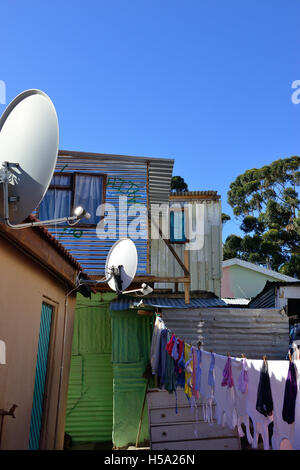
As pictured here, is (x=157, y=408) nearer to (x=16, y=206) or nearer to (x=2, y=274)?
(x=2, y=274)

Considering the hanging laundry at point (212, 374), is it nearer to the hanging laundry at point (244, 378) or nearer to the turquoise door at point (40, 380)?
the hanging laundry at point (244, 378)

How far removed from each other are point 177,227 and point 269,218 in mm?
22608

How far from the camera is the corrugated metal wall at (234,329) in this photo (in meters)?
10.2

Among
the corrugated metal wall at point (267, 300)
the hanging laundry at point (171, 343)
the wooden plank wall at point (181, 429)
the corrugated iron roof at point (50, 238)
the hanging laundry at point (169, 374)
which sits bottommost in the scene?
the wooden plank wall at point (181, 429)

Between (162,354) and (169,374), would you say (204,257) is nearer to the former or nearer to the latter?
(162,354)

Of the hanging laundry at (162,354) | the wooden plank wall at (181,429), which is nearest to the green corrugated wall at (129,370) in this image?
the wooden plank wall at (181,429)

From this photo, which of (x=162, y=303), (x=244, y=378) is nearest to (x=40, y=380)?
(x=244, y=378)

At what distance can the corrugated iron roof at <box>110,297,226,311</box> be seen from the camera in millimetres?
10245

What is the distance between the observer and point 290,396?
4.70 m

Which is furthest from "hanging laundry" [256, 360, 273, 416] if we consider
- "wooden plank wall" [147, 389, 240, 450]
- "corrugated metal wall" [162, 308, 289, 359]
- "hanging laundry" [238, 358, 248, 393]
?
"corrugated metal wall" [162, 308, 289, 359]

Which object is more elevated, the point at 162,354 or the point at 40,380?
the point at 162,354

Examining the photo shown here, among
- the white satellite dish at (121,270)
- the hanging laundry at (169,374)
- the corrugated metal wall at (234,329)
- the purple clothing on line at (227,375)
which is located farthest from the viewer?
the corrugated metal wall at (234,329)

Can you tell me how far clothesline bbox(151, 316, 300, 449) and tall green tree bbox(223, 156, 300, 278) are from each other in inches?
871

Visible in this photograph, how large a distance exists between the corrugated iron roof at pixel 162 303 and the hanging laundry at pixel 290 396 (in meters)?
5.26
